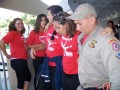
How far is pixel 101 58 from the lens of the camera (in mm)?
2070

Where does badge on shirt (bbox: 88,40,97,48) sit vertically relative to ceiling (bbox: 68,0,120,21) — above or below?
below

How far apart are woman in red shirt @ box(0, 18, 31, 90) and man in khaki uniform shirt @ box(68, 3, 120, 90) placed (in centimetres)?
198

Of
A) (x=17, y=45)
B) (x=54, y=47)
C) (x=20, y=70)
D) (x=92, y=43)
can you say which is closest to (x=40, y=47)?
(x=17, y=45)

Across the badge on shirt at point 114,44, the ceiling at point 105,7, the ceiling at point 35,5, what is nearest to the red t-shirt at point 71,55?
the badge on shirt at point 114,44

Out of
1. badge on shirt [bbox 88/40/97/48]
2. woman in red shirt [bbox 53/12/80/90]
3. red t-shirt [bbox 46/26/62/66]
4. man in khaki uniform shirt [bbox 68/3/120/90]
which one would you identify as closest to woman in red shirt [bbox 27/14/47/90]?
red t-shirt [bbox 46/26/62/66]

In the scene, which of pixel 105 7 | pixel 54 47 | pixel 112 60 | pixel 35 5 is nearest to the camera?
pixel 112 60

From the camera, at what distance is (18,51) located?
164 inches

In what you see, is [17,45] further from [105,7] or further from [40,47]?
[105,7]

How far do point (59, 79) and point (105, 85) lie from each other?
1413 mm

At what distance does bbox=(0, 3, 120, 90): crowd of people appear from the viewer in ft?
6.73

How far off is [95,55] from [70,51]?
0.96 m

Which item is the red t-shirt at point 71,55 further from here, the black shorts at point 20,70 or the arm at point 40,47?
the black shorts at point 20,70

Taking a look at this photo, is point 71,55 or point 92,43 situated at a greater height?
point 92,43

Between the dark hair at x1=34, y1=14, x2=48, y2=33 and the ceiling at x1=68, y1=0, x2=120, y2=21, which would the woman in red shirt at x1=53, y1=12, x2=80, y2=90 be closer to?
the dark hair at x1=34, y1=14, x2=48, y2=33
